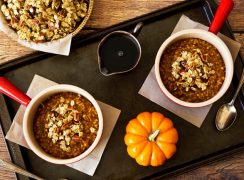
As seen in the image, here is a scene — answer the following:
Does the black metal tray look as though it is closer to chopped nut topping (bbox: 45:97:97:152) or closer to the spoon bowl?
the spoon bowl

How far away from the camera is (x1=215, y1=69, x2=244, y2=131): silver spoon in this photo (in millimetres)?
1685

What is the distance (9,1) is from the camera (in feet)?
5.51

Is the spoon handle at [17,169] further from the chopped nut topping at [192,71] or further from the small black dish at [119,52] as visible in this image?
the chopped nut topping at [192,71]

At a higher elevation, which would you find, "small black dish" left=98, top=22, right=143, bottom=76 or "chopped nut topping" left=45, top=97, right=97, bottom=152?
"small black dish" left=98, top=22, right=143, bottom=76

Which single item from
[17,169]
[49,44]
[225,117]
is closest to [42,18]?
[49,44]

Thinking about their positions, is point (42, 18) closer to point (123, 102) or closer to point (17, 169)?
point (123, 102)

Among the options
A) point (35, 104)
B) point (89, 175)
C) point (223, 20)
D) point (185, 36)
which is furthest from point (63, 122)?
point (223, 20)

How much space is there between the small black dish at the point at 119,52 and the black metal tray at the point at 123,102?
0.16 feet

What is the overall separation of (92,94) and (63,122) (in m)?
0.20

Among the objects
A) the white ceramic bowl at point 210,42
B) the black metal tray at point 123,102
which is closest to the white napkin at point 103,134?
the black metal tray at point 123,102

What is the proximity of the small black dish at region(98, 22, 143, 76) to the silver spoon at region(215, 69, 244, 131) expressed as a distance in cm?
43

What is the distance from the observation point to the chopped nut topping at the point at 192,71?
1616 millimetres

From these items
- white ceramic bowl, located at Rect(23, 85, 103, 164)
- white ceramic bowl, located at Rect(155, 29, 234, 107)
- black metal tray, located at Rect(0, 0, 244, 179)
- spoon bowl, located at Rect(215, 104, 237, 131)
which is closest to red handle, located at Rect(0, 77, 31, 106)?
white ceramic bowl, located at Rect(23, 85, 103, 164)

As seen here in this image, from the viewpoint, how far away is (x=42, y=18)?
1.66 meters
